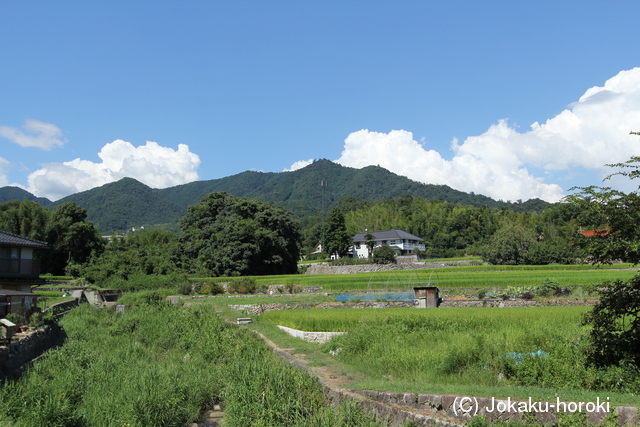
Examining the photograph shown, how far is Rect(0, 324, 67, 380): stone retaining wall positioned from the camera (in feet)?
41.9

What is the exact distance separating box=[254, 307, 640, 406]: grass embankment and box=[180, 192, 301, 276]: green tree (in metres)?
34.9

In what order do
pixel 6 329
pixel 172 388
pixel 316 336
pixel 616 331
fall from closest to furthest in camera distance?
pixel 616 331
pixel 172 388
pixel 6 329
pixel 316 336

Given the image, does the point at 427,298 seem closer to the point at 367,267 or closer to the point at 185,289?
the point at 185,289

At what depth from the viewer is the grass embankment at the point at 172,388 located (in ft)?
30.9

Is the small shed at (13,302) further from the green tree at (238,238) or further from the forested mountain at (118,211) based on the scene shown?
the forested mountain at (118,211)

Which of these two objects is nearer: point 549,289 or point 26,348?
point 26,348

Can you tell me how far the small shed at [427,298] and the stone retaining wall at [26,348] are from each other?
17029 millimetres

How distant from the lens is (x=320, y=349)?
1439 cm

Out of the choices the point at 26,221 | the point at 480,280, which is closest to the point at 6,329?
the point at 480,280

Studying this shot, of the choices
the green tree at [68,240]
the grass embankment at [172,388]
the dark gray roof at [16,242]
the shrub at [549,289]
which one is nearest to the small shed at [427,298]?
the shrub at [549,289]

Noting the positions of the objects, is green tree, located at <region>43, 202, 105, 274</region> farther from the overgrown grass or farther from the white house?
the white house

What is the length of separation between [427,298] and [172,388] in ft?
52.8

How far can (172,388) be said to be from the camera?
36.2 ft

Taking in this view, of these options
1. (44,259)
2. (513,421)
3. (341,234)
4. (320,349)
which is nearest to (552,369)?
(513,421)
